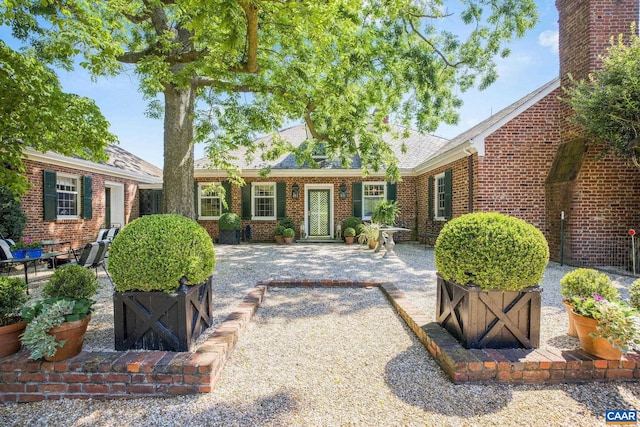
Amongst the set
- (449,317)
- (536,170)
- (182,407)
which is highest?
(536,170)

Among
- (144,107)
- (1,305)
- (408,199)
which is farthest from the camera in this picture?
(408,199)

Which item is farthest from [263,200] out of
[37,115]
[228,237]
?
[37,115]

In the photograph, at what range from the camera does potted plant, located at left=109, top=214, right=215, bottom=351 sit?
9.44ft

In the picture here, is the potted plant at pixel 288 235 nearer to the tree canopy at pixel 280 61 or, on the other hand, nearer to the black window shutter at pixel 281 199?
the black window shutter at pixel 281 199

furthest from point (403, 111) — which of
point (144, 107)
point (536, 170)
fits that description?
point (144, 107)

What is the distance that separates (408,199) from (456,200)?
390 cm

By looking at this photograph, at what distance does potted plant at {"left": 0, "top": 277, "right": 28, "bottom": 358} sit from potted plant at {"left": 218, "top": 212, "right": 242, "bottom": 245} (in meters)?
9.77

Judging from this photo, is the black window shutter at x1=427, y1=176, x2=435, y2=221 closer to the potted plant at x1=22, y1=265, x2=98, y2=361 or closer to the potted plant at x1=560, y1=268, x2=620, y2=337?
the potted plant at x1=560, y1=268, x2=620, y2=337

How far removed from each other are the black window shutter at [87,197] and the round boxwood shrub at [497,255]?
11.9 meters

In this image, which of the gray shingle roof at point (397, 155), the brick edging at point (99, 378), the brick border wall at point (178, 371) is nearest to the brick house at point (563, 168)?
the gray shingle roof at point (397, 155)

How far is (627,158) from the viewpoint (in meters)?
7.22

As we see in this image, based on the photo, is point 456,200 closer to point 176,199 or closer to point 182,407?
point 176,199

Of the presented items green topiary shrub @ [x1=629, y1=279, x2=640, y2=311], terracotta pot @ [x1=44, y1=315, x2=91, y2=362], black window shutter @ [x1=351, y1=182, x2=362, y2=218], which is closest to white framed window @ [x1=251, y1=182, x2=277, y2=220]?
black window shutter @ [x1=351, y1=182, x2=362, y2=218]

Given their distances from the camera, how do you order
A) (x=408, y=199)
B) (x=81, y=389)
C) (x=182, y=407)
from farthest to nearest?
(x=408, y=199) < (x=81, y=389) < (x=182, y=407)
